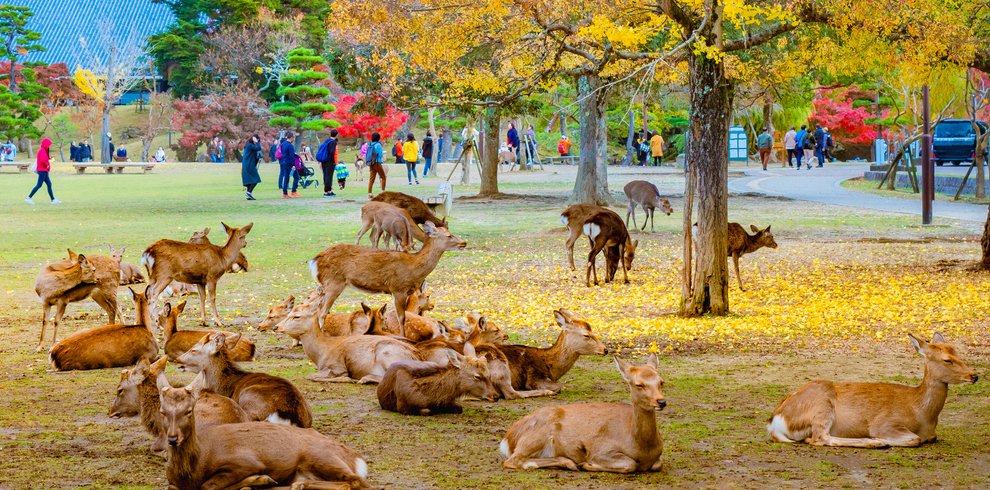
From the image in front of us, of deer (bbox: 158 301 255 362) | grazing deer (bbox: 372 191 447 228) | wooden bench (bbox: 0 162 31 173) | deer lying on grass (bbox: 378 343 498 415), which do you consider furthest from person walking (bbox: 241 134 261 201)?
wooden bench (bbox: 0 162 31 173)

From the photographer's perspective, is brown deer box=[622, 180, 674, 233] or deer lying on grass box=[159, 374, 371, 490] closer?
deer lying on grass box=[159, 374, 371, 490]

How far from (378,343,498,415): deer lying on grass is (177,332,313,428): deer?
83 centimetres

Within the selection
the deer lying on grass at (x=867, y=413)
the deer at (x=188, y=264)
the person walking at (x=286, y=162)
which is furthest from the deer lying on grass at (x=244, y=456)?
the person walking at (x=286, y=162)

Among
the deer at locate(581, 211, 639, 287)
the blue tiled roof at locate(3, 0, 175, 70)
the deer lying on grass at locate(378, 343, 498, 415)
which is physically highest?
the blue tiled roof at locate(3, 0, 175, 70)

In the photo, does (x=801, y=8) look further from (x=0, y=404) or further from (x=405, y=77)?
(x=405, y=77)

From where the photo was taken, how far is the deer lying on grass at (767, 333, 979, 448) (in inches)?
290

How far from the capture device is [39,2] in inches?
4178

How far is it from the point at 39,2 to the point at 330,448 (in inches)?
4273

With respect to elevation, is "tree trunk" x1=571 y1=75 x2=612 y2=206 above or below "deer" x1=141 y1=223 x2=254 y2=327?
above

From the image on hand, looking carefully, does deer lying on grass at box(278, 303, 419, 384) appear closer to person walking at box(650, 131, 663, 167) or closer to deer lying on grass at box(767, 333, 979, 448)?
deer lying on grass at box(767, 333, 979, 448)

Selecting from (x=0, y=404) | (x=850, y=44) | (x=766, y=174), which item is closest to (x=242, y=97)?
(x=766, y=174)

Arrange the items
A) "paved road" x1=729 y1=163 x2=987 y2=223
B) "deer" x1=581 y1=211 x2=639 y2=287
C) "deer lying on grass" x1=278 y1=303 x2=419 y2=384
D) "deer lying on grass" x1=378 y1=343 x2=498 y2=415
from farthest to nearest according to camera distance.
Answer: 1. "paved road" x1=729 y1=163 x2=987 y2=223
2. "deer" x1=581 y1=211 x2=639 y2=287
3. "deer lying on grass" x1=278 y1=303 x2=419 y2=384
4. "deer lying on grass" x1=378 y1=343 x2=498 y2=415

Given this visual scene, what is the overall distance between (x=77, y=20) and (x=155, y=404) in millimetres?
102546

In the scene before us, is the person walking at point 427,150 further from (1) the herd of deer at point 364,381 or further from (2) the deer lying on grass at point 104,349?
(2) the deer lying on grass at point 104,349
